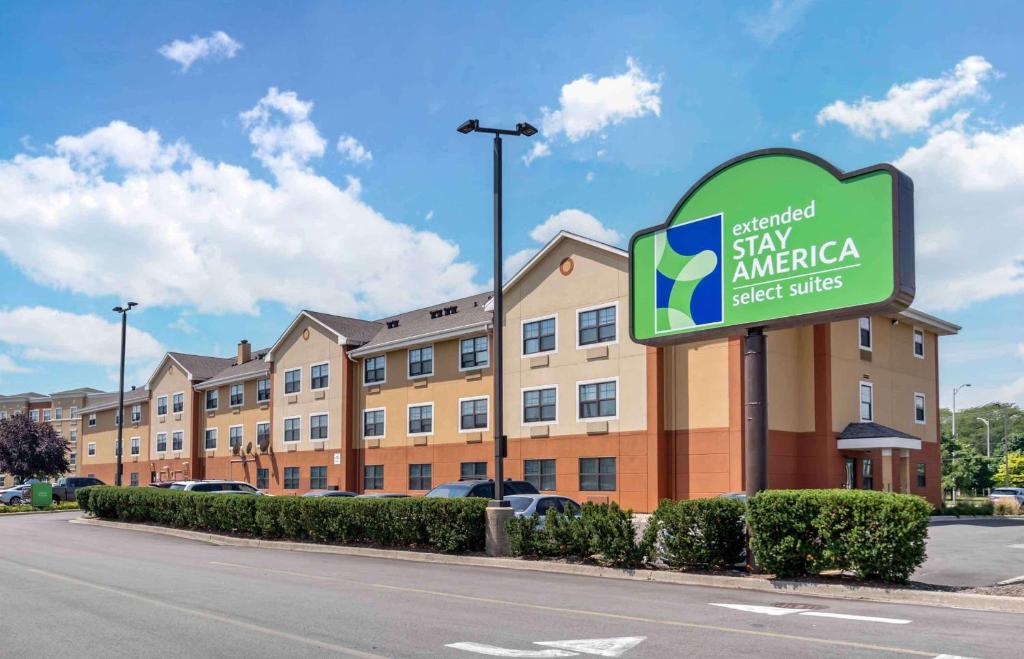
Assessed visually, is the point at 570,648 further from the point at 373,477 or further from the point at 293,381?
the point at 293,381

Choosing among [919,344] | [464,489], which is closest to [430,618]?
[464,489]

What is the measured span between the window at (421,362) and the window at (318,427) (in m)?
7.69

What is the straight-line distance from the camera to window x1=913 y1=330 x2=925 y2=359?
41425mm

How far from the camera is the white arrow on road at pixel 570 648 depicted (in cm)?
916

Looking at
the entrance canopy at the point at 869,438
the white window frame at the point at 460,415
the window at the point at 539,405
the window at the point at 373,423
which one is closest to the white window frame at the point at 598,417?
the window at the point at 539,405

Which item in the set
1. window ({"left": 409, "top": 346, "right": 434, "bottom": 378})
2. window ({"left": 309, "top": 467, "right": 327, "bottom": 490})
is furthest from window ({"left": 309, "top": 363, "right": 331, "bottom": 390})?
window ({"left": 409, "top": 346, "right": 434, "bottom": 378})

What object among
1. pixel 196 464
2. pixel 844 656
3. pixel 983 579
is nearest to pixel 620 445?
pixel 983 579

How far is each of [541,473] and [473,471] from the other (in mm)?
4362

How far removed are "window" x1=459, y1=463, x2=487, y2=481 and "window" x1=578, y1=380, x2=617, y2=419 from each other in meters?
6.32

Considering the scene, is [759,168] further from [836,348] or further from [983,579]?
[836,348]

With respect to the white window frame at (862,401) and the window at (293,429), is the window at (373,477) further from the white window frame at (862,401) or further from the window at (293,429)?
the white window frame at (862,401)

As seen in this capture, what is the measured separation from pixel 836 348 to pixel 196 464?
42.9 meters

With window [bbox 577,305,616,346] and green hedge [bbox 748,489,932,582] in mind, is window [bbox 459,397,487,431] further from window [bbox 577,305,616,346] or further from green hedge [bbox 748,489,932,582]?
green hedge [bbox 748,489,932,582]

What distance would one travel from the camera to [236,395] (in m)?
58.3
